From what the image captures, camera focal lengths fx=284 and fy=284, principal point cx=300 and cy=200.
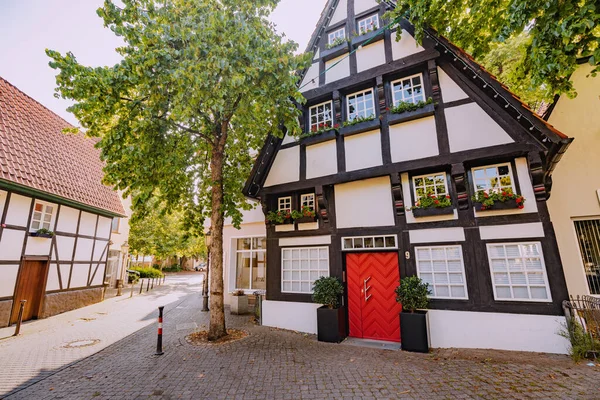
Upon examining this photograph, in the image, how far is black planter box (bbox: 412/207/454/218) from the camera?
7.18m

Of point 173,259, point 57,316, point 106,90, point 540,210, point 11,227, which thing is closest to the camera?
point 540,210

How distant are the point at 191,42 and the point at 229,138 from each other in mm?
4082

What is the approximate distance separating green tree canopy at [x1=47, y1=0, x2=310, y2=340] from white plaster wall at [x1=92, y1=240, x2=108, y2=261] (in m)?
7.79

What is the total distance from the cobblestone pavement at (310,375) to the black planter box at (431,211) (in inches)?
126

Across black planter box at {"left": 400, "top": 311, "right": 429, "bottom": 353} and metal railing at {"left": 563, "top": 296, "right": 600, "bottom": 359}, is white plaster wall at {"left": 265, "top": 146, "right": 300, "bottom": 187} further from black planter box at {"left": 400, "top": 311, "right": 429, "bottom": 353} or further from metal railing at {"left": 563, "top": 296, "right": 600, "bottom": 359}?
metal railing at {"left": 563, "top": 296, "right": 600, "bottom": 359}

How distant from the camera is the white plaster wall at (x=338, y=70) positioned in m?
9.29

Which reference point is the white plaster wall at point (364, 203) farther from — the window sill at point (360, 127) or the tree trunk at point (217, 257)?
the tree trunk at point (217, 257)

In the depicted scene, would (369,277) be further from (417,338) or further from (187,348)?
(187,348)

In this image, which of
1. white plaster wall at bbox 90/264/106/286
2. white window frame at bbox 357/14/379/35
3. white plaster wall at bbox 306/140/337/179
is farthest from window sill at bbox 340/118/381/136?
white plaster wall at bbox 90/264/106/286

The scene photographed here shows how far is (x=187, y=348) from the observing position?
727cm

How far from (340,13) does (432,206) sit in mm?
7439

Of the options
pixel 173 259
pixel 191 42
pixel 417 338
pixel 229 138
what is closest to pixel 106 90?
pixel 191 42

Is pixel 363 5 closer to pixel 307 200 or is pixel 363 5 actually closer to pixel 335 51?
pixel 335 51

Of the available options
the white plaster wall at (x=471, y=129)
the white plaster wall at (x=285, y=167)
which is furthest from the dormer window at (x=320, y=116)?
the white plaster wall at (x=471, y=129)
